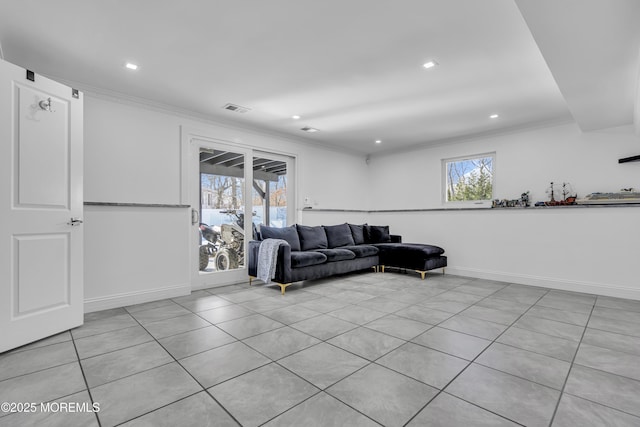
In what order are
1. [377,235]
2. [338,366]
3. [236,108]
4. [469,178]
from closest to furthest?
[338,366]
[236,108]
[469,178]
[377,235]

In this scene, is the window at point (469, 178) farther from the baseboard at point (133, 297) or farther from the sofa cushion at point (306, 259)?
the baseboard at point (133, 297)

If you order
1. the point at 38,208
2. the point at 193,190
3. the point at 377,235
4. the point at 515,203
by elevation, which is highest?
the point at 193,190

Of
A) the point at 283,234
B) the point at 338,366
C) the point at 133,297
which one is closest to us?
the point at 338,366

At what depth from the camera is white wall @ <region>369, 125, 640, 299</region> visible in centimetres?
402

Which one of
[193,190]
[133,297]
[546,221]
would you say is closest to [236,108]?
[193,190]

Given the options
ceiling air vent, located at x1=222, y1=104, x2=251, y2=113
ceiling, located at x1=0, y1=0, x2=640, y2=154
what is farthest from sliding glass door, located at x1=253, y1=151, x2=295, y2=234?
ceiling, located at x1=0, y1=0, x2=640, y2=154

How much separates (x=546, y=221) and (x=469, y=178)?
→ 143cm

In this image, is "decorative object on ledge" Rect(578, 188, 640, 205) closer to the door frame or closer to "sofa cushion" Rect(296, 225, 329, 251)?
"sofa cushion" Rect(296, 225, 329, 251)

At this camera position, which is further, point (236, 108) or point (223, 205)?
point (223, 205)

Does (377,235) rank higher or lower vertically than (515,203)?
lower

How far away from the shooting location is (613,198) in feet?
13.2

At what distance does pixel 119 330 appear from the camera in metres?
2.72

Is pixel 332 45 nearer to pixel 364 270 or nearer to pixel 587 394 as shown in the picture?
pixel 587 394

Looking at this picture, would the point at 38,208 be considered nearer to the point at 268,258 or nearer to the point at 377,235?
the point at 268,258
